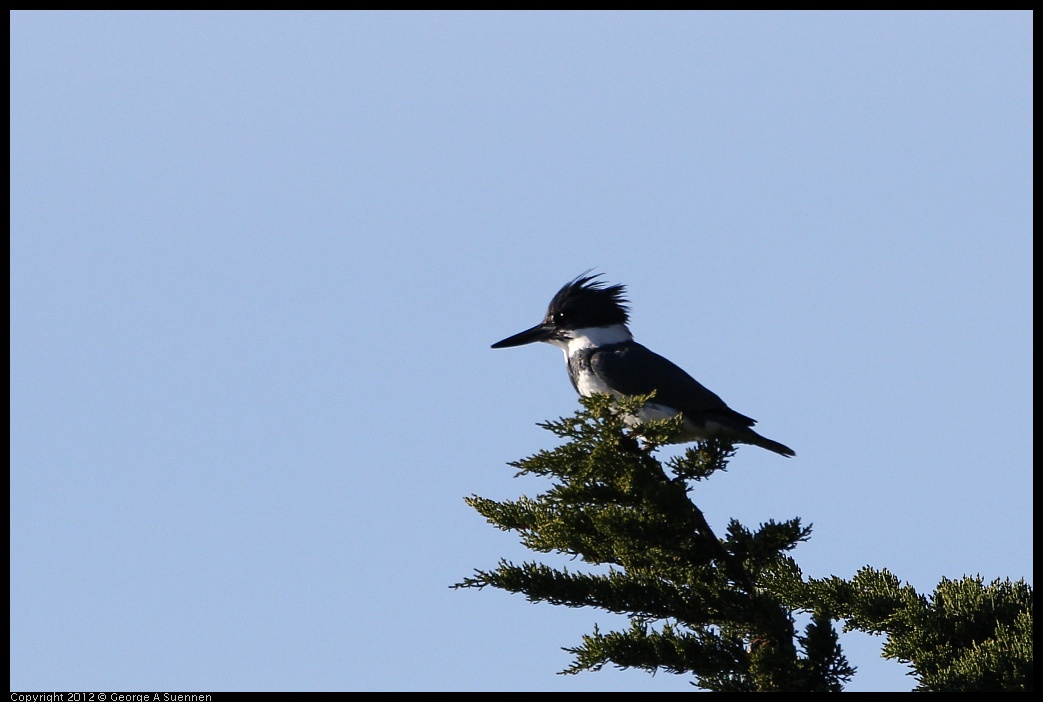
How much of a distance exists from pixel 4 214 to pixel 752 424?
3.99 m

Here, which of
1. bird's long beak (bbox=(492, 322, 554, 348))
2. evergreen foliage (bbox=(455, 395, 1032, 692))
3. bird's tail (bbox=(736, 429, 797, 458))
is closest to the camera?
evergreen foliage (bbox=(455, 395, 1032, 692))

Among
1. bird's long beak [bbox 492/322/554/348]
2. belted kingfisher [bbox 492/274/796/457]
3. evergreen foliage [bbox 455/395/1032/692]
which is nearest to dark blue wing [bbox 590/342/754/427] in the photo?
belted kingfisher [bbox 492/274/796/457]

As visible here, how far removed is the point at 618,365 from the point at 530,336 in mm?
1000

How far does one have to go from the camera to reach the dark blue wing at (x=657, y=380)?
571 centimetres

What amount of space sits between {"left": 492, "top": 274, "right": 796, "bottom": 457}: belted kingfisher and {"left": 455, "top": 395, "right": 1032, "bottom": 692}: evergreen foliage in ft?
5.90

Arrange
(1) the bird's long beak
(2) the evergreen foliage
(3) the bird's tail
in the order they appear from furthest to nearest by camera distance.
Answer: (1) the bird's long beak < (3) the bird's tail < (2) the evergreen foliage

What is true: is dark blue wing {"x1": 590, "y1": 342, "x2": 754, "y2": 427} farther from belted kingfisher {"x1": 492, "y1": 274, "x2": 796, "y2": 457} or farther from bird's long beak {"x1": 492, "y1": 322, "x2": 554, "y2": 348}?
bird's long beak {"x1": 492, "y1": 322, "x2": 554, "y2": 348}

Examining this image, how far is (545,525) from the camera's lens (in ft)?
11.0

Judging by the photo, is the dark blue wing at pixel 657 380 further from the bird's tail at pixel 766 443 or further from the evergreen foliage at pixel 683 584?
the evergreen foliage at pixel 683 584

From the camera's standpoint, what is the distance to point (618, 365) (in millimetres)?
6023

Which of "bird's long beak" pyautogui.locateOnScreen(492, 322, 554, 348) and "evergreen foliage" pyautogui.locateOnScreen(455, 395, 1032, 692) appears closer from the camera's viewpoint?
"evergreen foliage" pyautogui.locateOnScreen(455, 395, 1032, 692)

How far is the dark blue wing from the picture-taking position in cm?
571
